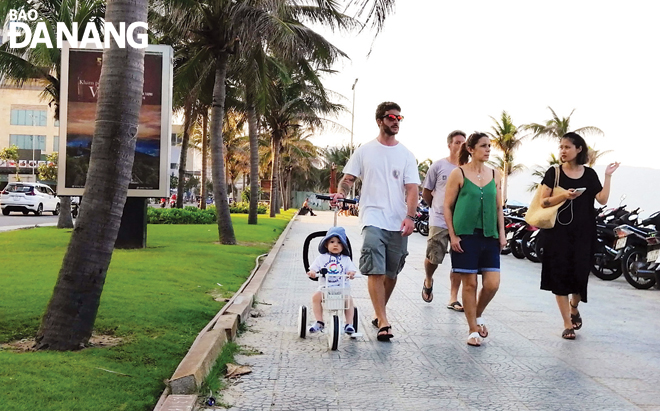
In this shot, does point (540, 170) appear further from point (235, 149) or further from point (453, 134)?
point (453, 134)

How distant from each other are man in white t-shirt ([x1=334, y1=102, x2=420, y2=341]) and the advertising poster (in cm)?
871

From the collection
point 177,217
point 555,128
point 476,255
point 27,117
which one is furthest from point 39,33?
point 27,117

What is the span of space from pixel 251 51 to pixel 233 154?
44.1 metres

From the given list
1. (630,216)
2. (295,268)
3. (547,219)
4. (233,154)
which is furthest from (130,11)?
(233,154)

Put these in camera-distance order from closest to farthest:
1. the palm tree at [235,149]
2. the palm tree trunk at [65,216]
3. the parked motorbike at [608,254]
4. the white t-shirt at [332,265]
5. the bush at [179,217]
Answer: the white t-shirt at [332,265] < the parked motorbike at [608,254] < the palm tree trunk at [65,216] < the bush at [179,217] < the palm tree at [235,149]

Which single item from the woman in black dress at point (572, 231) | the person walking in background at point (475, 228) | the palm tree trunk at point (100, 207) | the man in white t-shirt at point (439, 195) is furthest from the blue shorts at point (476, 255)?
the palm tree trunk at point (100, 207)

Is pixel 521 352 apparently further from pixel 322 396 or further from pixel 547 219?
pixel 322 396

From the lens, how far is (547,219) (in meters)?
7.45

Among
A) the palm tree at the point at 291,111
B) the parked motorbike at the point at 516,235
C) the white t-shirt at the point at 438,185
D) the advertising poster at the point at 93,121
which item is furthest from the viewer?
the palm tree at the point at 291,111

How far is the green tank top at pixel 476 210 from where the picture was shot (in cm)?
675

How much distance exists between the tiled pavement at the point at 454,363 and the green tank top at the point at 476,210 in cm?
105

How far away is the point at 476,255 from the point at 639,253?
648 centimetres

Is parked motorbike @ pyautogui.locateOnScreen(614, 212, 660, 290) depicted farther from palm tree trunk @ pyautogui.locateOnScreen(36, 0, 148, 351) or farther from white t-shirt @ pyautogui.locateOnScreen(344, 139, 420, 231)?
palm tree trunk @ pyautogui.locateOnScreen(36, 0, 148, 351)

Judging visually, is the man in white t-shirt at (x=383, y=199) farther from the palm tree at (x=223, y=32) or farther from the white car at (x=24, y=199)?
the white car at (x=24, y=199)
